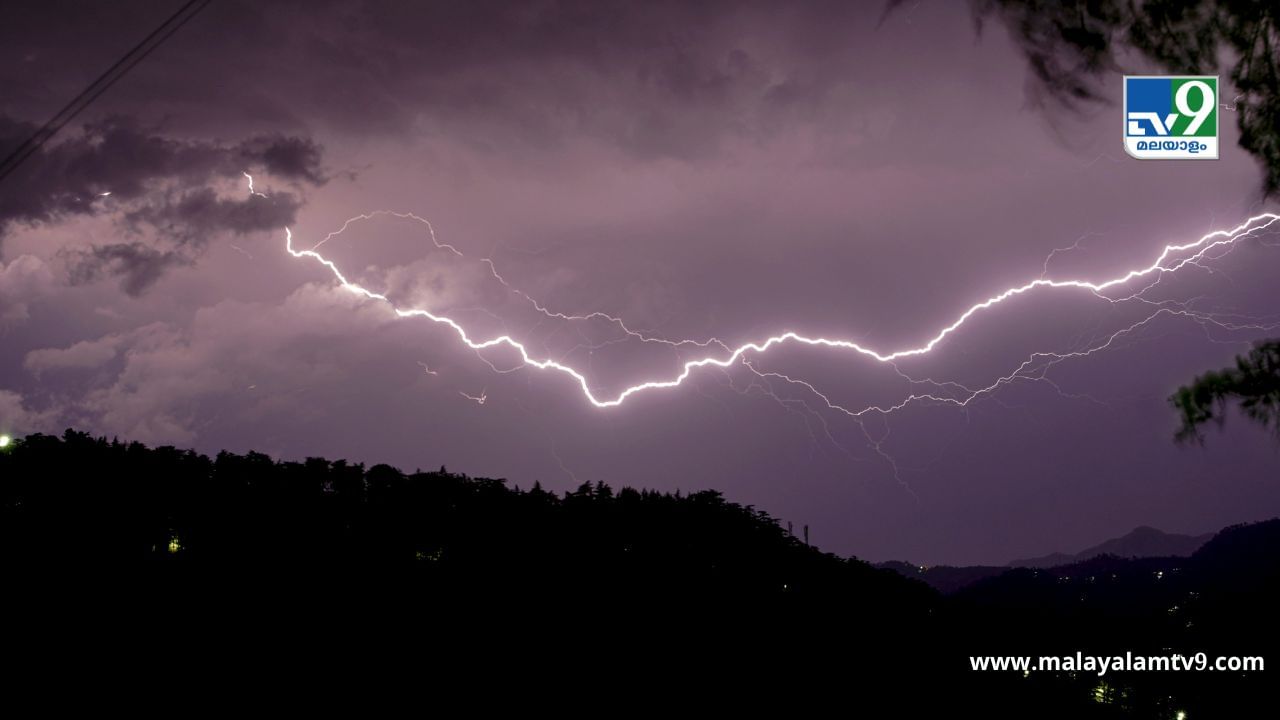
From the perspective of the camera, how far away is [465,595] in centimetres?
762

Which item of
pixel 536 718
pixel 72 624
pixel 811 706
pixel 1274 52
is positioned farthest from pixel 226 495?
pixel 1274 52

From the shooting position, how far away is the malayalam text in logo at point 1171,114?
236 inches

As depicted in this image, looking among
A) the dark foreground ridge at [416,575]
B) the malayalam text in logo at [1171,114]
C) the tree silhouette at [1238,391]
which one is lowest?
the dark foreground ridge at [416,575]

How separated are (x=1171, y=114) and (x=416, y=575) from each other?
8.73 m

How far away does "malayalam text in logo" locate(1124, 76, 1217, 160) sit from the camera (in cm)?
600

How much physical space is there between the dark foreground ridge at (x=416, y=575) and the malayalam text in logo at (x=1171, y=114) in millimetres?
7053

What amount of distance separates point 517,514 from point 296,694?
285 centimetres

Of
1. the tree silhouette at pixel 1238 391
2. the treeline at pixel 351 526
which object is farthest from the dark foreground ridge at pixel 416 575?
the tree silhouette at pixel 1238 391

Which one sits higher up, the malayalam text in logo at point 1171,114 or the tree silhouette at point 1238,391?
the malayalam text in logo at point 1171,114

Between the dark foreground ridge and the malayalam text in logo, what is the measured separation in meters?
7.05

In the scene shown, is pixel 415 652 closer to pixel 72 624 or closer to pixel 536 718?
pixel 536 718

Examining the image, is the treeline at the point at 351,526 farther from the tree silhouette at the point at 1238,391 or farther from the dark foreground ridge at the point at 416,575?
the tree silhouette at the point at 1238,391

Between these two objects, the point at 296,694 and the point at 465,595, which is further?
the point at 465,595

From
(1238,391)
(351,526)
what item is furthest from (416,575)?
(1238,391)
